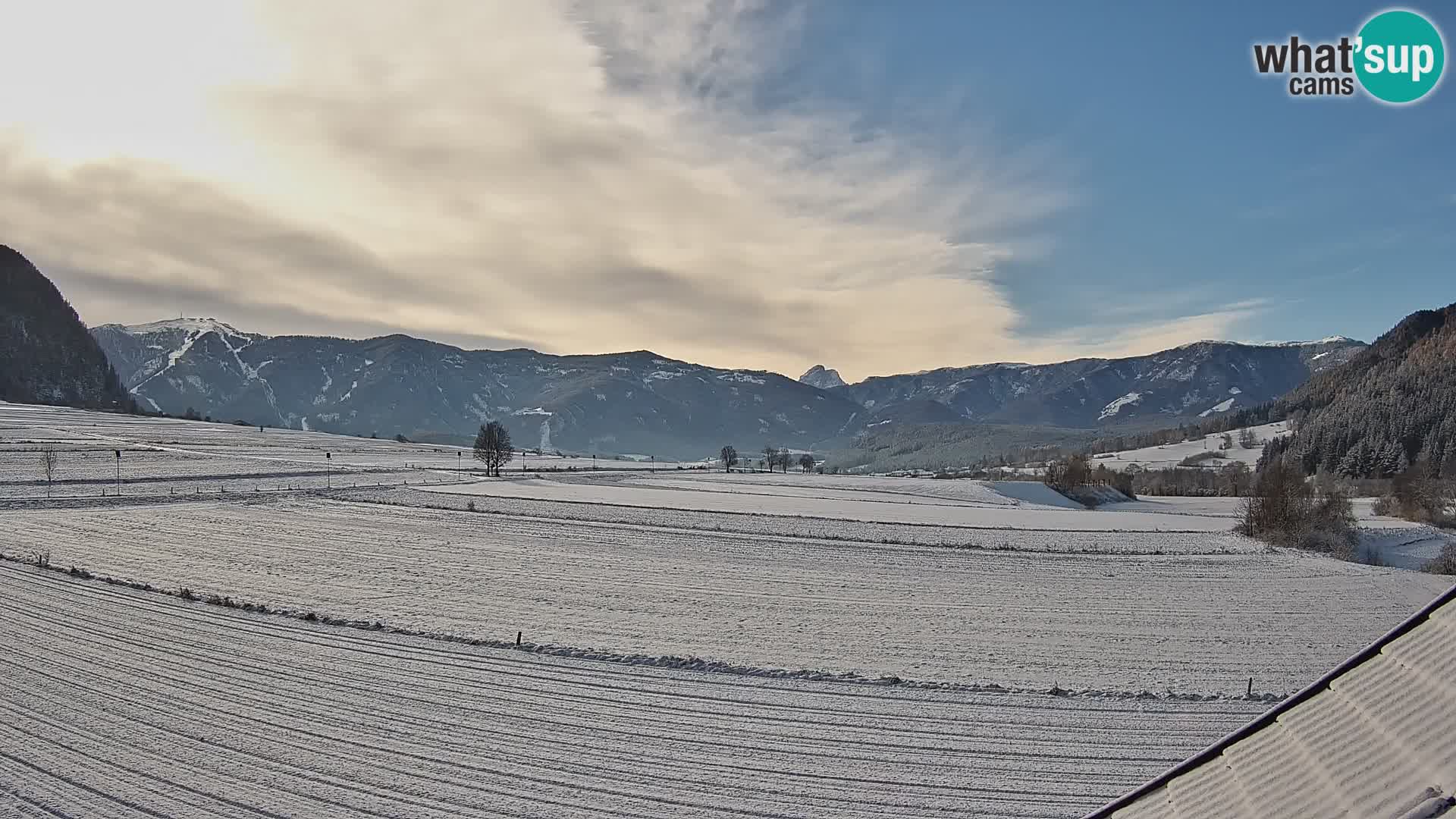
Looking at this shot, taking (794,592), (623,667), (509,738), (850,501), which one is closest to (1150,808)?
(509,738)

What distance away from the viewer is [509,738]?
13180mm

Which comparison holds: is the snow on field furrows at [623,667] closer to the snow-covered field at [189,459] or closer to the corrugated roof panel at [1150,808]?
the corrugated roof panel at [1150,808]

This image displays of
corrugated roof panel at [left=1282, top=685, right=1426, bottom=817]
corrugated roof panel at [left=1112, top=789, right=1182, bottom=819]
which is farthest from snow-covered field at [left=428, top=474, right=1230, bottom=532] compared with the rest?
corrugated roof panel at [left=1282, top=685, right=1426, bottom=817]

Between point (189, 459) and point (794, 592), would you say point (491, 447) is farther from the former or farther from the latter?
point (794, 592)

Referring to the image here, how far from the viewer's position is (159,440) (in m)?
106

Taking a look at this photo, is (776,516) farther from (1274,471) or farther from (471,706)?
(471,706)

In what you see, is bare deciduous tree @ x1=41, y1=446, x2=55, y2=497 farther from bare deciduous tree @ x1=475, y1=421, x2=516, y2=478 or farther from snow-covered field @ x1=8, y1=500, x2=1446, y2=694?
bare deciduous tree @ x1=475, y1=421, x2=516, y2=478

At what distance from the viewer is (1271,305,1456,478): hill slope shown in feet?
413

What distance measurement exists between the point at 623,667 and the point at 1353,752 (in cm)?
1567

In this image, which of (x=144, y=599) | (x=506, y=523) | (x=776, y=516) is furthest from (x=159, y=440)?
(x=144, y=599)

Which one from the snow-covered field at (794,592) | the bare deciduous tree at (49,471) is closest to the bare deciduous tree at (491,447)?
the bare deciduous tree at (49,471)

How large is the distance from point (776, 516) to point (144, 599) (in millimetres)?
42286

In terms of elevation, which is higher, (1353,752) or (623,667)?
(1353,752)

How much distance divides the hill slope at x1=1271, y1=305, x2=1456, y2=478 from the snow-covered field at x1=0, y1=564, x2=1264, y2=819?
116m
